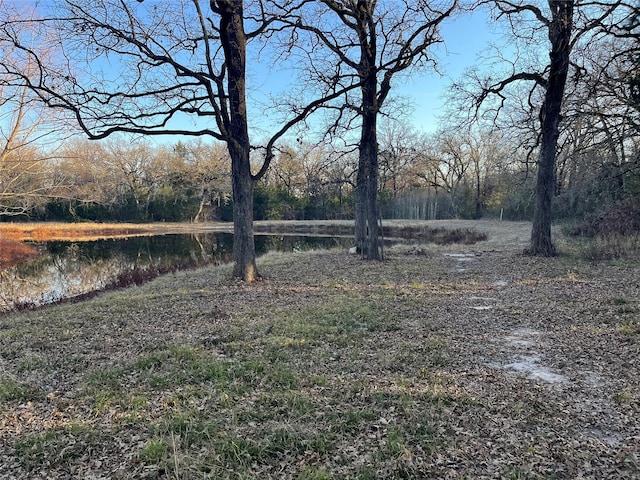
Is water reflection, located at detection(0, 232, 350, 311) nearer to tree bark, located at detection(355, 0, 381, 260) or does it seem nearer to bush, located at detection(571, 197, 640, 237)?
tree bark, located at detection(355, 0, 381, 260)

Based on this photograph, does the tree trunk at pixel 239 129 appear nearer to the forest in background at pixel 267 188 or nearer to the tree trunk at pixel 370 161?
the tree trunk at pixel 370 161

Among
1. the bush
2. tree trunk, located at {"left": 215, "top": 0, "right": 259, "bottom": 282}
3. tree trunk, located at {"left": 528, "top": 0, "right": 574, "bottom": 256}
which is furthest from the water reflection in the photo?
the bush

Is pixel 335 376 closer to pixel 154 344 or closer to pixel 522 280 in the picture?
pixel 154 344

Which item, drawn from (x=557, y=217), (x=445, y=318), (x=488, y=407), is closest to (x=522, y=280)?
(x=445, y=318)

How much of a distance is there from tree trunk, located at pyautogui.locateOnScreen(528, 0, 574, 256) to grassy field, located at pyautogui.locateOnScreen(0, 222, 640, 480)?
4556 mm

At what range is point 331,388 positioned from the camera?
156 inches

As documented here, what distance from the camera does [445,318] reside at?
20.8 ft

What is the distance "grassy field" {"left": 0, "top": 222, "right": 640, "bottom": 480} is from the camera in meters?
2.87

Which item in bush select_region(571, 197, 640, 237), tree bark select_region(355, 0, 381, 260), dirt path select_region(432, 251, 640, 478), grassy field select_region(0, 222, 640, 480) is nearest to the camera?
grassy field select_region(0, 222, 640, 480)

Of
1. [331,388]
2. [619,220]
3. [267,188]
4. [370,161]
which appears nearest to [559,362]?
[331,388]

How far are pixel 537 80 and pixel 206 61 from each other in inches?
365

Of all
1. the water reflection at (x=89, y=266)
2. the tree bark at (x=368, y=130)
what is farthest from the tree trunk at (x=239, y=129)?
the water reflection at (x=89, y=266)

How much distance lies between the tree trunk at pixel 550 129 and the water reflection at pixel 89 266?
471 inches

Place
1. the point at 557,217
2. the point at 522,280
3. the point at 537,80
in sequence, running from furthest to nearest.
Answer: the point at 557,217
the point at 537,80
the point at 522,280
